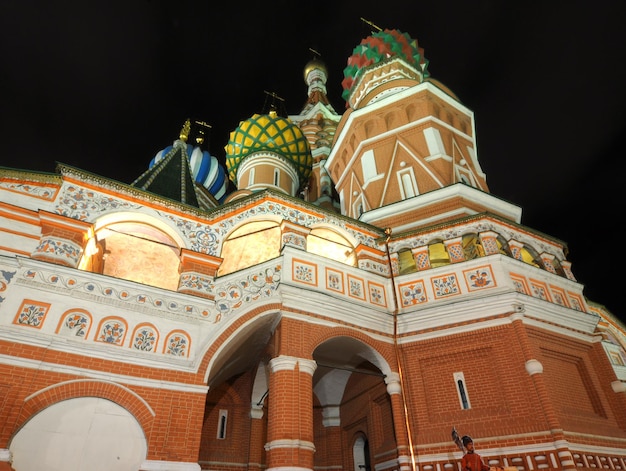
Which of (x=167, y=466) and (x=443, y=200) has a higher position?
(x=443, y=200)

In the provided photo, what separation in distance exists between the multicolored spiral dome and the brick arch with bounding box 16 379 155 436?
20884 mm

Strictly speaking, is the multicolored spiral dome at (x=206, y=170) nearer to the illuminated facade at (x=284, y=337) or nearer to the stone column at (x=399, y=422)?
the illuminated facade at (x=284, y=337)

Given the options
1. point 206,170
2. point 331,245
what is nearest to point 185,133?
point 206,170

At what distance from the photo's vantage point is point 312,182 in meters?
25.8

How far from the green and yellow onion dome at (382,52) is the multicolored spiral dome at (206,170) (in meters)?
10.4

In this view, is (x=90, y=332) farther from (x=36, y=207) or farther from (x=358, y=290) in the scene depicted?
(x=358, y=290)

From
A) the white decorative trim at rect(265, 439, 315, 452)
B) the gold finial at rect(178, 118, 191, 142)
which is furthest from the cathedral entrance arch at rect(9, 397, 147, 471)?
the gold finial at rect(178, 118, 191, 142)

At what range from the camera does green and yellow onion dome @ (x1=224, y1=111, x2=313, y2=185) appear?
69.3ft

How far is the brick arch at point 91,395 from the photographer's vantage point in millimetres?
6691

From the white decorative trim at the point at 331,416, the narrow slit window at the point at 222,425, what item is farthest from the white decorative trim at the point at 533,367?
the narrow slit window at the point at 222,425

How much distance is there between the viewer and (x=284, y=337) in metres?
8.37

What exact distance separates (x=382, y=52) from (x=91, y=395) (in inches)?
815

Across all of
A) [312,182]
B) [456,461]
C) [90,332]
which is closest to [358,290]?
[456,461]

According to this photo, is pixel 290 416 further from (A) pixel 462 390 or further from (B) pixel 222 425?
(B) pixel 222 425
